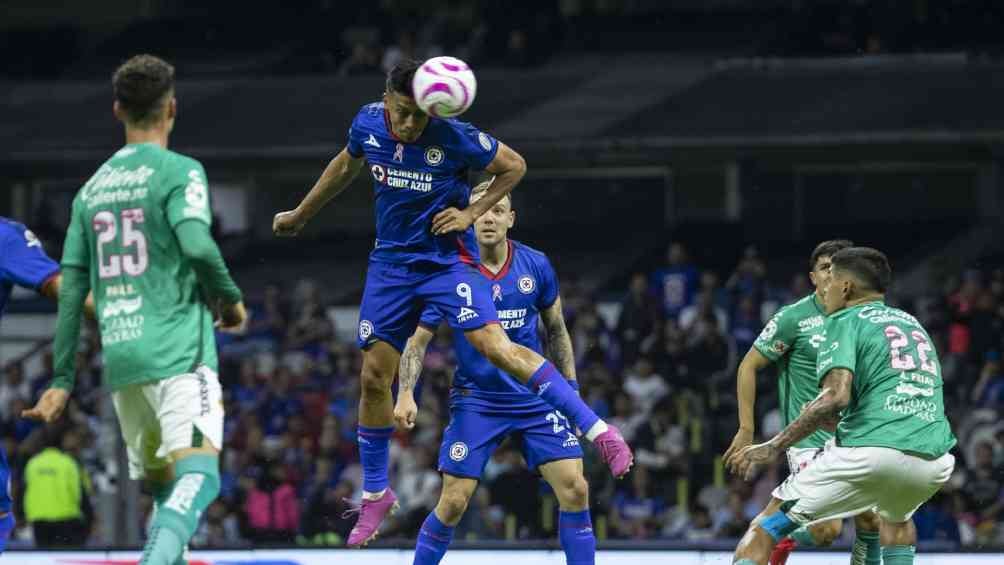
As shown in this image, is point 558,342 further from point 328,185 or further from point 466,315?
point 328,185

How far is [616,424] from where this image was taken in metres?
16.7

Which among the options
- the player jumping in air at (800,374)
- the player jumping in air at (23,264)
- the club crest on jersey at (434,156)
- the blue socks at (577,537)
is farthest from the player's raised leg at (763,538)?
the player jumping in air at (23,264)

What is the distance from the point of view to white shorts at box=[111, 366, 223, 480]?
23.8 ft

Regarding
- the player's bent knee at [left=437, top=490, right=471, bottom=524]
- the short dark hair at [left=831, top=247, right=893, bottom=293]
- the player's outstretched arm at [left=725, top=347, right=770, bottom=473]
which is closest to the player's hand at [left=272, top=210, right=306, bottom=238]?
the player's bent knee at [left=437, top=490, right=471, bottom=524]

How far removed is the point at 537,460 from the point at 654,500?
21.3ft

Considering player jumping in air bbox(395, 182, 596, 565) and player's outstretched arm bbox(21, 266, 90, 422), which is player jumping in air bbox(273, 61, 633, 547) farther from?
player's outstretched arm bbox(21, 266, 90, 422)

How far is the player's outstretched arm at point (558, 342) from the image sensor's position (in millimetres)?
9984

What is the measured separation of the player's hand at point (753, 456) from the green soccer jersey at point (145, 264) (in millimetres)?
2644

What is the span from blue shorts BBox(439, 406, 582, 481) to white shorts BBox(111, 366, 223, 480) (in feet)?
8.99

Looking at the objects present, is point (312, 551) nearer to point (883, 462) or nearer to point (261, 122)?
point (883, 462)

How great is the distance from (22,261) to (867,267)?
3.85m

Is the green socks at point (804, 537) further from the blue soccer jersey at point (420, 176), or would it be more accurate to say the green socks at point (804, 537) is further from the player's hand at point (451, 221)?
the player's hand at point (451, 221)

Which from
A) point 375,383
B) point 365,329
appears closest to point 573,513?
point 375,383

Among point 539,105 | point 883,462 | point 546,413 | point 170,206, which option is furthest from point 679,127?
point 170,206
